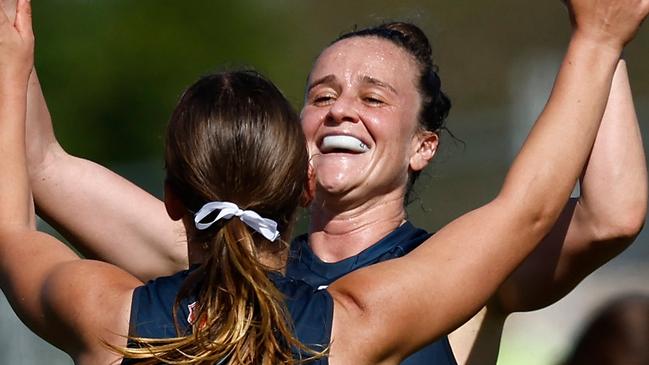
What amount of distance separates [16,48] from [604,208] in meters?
1.36

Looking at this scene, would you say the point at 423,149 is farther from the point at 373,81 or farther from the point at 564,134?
the point at 564,134

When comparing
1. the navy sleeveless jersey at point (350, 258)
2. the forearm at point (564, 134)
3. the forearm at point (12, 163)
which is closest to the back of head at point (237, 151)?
the forearm at point (12, 163)

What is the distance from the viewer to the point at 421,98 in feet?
11.3

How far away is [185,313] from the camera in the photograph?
2.36m

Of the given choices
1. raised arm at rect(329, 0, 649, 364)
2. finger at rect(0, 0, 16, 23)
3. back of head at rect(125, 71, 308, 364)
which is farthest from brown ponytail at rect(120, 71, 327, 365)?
finger at rect(0, 0, 16, 23)

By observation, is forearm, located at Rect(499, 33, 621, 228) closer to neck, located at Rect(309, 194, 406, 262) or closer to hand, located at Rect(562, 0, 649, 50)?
hand, located at Rect(562, 0, 649, 50)

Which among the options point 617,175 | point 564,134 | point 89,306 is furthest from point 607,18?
point 89,306

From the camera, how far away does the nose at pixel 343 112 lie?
10.7ft

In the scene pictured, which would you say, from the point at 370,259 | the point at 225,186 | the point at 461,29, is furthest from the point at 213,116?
the point at 461,29

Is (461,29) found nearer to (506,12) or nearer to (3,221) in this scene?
(506,12)

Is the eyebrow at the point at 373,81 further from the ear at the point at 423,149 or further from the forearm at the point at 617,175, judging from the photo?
the forearm at the point at 617,175

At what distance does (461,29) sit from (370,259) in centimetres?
842

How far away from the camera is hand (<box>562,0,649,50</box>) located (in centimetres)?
260

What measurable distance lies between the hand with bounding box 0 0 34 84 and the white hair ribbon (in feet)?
1.67
